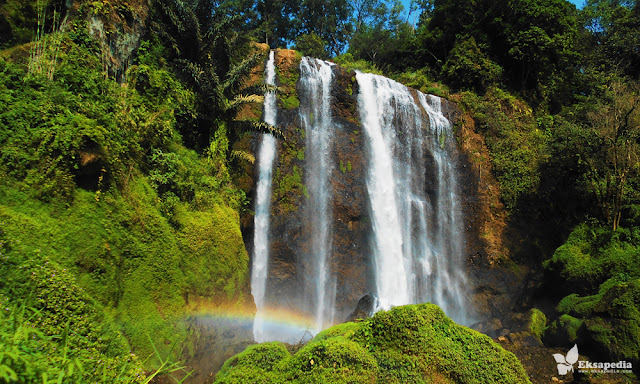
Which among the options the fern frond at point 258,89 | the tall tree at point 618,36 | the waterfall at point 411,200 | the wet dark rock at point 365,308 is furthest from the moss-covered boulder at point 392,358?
the tall tree at point 618,36

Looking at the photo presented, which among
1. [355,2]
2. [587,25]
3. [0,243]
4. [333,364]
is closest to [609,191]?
[333,364]

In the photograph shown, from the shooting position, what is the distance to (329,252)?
13.9 meters

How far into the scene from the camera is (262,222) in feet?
43.1

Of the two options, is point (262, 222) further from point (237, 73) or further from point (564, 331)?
point (564, 331)

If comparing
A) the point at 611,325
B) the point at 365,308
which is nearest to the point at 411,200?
the point at 365,308

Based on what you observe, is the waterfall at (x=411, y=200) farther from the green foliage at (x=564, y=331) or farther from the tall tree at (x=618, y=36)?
the tall tree at (x=618, y=36)

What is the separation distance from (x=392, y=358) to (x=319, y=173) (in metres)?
10.6

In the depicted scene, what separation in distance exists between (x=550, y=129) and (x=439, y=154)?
26.1 feet

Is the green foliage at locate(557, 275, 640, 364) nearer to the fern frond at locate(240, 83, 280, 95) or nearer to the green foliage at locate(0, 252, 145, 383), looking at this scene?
the green foliage at locate(0, 252, 145, 383)

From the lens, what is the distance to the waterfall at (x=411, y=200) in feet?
48.6

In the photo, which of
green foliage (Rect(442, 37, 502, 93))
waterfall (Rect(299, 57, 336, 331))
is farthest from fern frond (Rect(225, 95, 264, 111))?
green foliage (Rect(442, 37, 502, 93))

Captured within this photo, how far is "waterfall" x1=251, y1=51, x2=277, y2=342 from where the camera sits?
12273mm

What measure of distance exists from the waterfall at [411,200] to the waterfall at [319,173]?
194 cm

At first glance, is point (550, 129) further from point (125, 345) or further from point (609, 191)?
point (125, 345)
